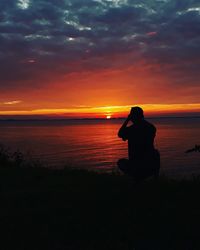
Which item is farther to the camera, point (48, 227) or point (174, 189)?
point (174, 189)

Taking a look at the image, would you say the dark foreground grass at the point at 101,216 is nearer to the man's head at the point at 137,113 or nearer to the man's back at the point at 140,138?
the man's back at the point at 140,138

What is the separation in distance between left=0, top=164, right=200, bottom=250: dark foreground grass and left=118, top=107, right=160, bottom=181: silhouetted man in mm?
587

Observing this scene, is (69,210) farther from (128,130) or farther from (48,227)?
(128,130)

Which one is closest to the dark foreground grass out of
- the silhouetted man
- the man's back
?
the silhouetted man

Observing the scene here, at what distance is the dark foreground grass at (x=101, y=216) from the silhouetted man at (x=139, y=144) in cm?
59

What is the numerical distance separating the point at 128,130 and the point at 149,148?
76cm

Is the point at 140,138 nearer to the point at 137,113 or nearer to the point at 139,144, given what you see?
the point at 139,144

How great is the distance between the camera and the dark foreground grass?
6.54 meters

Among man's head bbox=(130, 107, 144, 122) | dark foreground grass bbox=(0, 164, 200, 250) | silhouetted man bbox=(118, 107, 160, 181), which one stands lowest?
dark foreground grass bbox=(0, 164, 200, 250)

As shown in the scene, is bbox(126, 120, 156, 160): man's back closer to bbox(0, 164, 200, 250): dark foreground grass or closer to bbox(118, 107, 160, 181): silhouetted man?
bbox(118, 107, 160, 181): silhouetted man

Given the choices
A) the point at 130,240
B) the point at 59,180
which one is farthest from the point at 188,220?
the point at 59,180

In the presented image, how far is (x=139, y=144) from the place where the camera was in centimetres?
995

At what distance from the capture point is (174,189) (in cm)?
1020

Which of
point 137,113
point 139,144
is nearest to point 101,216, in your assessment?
point 139,144
